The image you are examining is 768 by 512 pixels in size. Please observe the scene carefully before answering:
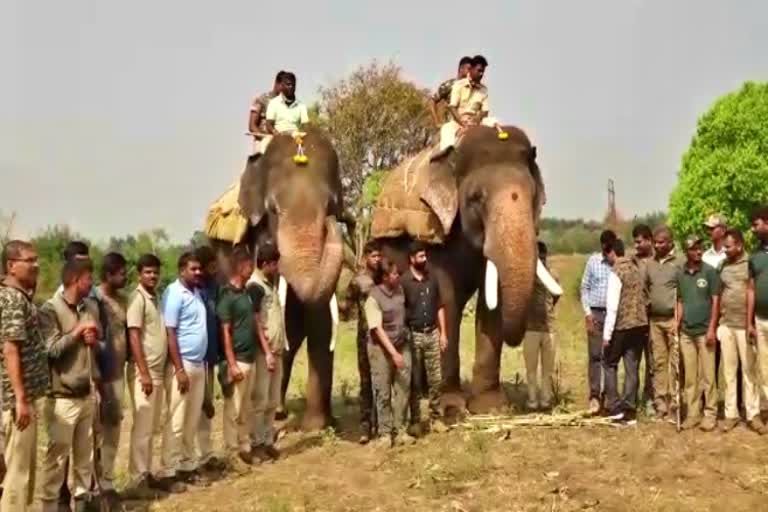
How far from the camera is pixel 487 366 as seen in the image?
12398mm

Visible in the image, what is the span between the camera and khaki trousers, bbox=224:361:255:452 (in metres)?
10.0

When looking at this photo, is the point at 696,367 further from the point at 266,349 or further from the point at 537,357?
the point at 266,349

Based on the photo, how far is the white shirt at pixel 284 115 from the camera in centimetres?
1286

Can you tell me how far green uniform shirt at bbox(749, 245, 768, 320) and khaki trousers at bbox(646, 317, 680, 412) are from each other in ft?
3.08

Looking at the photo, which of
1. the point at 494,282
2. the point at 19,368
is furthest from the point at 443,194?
the point at 19,368

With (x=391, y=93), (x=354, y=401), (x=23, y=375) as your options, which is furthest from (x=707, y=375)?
(x=391, y=93)

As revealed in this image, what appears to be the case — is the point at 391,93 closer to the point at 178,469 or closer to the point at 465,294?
the point at 465,294

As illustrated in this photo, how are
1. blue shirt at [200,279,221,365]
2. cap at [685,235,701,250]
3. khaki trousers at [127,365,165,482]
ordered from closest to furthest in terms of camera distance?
khaki trousers at [127,365,165,482]
blue shirt at [200,279,221,365]
cap at [685,235,701,250]

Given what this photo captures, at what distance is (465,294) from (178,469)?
444 cm

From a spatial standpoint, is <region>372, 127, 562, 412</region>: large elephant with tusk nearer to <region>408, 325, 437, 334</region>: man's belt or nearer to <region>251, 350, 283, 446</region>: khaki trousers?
<region>408, 325, 437, 334</region>: man's belt

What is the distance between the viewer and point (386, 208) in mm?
13391

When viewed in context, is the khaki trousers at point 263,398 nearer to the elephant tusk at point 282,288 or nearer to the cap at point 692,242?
the elephant tusk at point 282,288

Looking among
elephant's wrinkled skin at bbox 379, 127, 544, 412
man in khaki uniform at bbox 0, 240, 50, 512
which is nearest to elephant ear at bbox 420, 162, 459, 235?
elephant's wrinkled skin at bbox 379, 127, 544, 412

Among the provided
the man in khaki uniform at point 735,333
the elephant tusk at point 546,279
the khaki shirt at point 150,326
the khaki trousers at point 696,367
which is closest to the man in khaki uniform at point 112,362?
the khaki shirt at point 150,326
